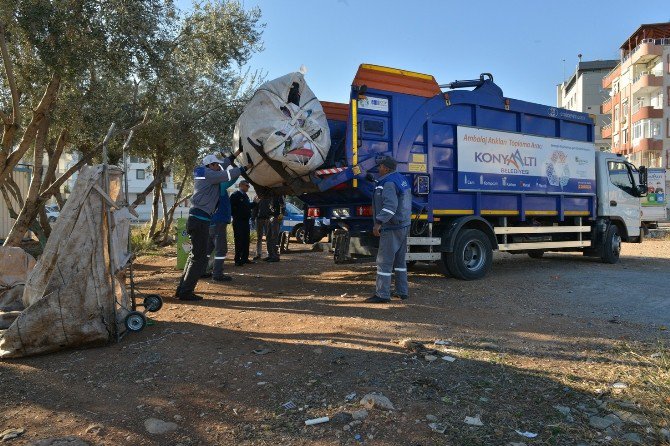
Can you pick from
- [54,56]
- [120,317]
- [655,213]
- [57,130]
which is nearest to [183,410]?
[120,317]

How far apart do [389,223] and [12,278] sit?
4.51 metres

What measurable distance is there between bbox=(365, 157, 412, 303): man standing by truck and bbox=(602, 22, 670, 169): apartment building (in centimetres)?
4499

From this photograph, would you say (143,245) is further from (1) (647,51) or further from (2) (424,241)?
(1) (647,51)

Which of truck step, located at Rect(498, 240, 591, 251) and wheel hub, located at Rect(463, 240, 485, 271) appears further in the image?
truck step, located at Rect(498, 240, 591, 251)

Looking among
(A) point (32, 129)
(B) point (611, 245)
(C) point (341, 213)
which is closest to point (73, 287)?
(C) point (341, 213)

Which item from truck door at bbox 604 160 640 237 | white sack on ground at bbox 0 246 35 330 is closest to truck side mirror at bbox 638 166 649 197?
truck door at bbox 604 160 640 237

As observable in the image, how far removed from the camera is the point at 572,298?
7484 millimetres

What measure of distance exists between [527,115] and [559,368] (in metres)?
6.58

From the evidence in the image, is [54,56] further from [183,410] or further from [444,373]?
[444,373]

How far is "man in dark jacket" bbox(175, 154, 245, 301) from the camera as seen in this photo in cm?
659

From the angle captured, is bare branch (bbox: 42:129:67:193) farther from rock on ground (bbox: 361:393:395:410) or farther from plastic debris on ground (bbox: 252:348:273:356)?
rock on ground (bbox: 361:393:395:410)

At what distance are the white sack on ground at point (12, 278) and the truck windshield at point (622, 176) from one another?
1136 cm

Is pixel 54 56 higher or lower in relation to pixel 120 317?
higher

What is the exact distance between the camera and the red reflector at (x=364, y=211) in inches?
312
